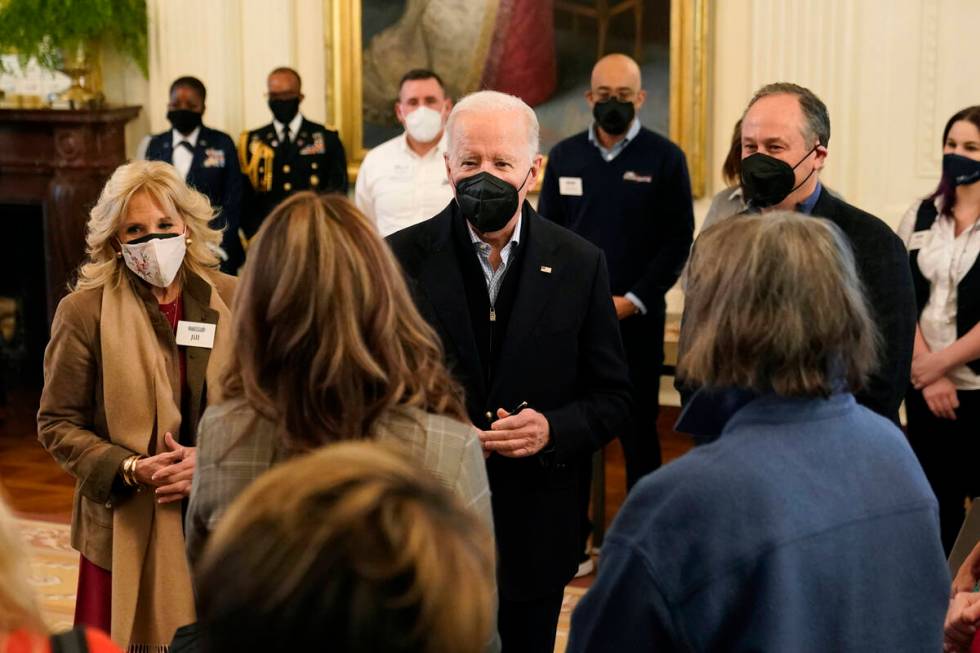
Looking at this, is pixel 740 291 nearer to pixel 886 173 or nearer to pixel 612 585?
pixel 612 585

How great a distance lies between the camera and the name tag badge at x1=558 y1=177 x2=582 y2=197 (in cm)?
556

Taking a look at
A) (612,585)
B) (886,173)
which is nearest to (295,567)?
(612,585)

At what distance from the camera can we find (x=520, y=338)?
289 cm

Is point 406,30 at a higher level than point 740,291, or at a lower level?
Answer: higher

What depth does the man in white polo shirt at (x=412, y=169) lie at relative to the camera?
226 inches

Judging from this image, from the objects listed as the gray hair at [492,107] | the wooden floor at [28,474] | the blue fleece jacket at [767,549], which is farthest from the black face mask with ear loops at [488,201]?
the wooden floor at [28,474]

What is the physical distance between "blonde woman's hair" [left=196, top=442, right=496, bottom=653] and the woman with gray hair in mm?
628

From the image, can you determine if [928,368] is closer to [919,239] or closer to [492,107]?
[919,239]

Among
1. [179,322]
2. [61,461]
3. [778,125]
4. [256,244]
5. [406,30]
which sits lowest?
[61,461]

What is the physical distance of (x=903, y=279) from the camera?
3039 mm

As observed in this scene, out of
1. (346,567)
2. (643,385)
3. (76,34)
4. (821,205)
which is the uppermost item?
(76,34)

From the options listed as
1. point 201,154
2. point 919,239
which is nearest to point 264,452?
point 919,239

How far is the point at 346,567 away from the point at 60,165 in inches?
284

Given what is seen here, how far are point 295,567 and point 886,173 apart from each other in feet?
21.0
